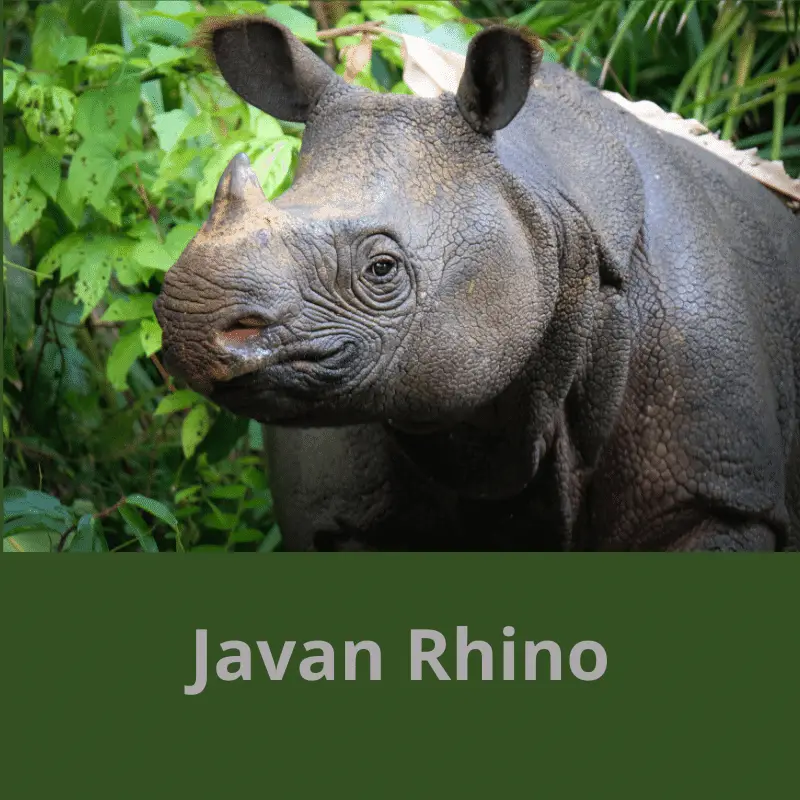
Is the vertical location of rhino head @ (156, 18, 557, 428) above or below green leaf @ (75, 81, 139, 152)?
above

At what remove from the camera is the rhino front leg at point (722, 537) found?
8.99 feet

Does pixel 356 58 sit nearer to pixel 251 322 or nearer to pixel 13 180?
pixel 13 180

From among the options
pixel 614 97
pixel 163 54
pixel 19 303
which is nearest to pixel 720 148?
pixel 614 97

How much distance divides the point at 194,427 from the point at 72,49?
807mm

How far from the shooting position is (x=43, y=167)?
362cm

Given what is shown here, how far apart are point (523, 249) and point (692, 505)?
0.53 m

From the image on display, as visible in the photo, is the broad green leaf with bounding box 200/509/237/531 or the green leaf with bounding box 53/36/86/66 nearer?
the green leaf with bounding box 53/36/86/66

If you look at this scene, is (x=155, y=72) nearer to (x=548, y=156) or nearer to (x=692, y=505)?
(x=548, y=156)

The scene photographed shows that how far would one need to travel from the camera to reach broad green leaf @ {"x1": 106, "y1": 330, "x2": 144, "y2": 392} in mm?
3535

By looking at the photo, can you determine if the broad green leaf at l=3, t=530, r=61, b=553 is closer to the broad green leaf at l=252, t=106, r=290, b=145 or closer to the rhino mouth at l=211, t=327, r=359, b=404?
the broad green leaf at l=252, t=106, r=290, b=145

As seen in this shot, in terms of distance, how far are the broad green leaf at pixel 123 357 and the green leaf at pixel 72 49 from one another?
570 mm

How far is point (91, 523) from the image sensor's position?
326 centimetres

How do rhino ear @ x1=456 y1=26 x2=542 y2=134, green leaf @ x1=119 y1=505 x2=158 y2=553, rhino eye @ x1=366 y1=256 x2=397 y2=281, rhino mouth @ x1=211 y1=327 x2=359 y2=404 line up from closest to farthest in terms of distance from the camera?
rhino mouth @ x1=211 y1=327 x2=359 y2=404 → rhino eye @ x1=366 y1=256 x2=397 y2=281 → rhino ear @ x1=456 y1=26 x2=542 y2=134 → green leaf @ x1=119 y1=505 x2=158 y2=553

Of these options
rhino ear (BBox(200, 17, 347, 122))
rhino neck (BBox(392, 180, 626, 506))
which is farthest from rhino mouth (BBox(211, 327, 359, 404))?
rhino ear (BBox(200, 17, 347, 122))
